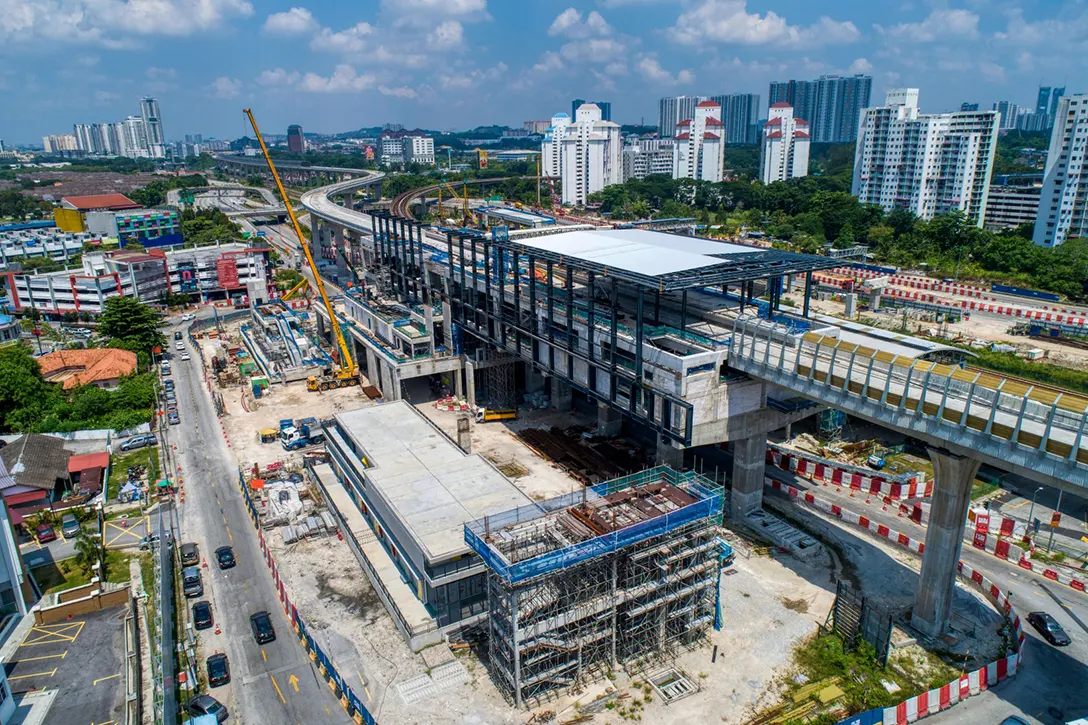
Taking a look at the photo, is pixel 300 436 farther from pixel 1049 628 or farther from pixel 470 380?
pixel 1049 628

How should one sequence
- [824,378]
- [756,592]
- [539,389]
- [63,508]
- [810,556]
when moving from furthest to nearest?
[539,389]
[63,508]
[810,556]
[756,592]
[824,378]

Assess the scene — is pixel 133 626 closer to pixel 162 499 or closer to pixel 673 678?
pixel 162 499

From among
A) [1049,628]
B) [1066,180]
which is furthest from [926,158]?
[1049,628]

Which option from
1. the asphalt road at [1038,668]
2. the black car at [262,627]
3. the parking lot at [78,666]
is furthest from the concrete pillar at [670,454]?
the parking lot at [78,666]

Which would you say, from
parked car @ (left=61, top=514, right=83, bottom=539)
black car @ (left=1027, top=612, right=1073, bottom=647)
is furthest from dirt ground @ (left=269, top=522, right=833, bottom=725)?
parked car @ (left=61, top=514, right=83, bottom=539)

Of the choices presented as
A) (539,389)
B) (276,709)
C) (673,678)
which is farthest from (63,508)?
(673,678)
